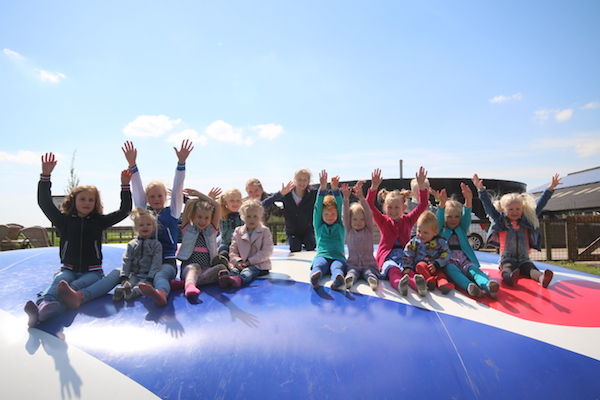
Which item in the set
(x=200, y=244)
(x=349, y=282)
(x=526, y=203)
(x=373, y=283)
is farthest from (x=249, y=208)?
(x=526, y=203)

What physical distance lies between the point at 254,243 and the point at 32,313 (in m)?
1.91

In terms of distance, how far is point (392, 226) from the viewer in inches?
156

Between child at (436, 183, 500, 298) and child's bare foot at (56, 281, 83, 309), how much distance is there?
3067mm

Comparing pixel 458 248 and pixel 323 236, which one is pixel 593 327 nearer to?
pixel 458 248

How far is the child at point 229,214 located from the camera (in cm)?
468

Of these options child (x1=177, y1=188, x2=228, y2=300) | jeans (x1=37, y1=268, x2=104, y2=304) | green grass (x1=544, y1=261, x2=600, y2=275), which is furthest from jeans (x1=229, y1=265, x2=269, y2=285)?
green grass (x1=544, y1=261, x2=600, y2=275)

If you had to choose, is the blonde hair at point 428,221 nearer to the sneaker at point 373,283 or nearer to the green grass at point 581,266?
the sneaker at point 373,283

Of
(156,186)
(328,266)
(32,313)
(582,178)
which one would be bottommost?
(32,313)

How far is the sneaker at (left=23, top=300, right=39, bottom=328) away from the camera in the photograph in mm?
2547

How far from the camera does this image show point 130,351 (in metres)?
2.32

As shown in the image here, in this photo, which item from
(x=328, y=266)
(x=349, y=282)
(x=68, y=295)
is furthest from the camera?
(x=328, y=266)

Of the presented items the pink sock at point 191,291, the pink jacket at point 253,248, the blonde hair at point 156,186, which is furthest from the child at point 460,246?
the blonde hair at point 156,186

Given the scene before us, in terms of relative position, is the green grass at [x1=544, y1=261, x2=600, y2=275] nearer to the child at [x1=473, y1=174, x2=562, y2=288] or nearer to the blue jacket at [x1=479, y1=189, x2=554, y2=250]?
the blue jacket at [x1=479, y1=189, x2=554, y2=250]

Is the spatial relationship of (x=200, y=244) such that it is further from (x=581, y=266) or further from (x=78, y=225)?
(x=581, y=266)
